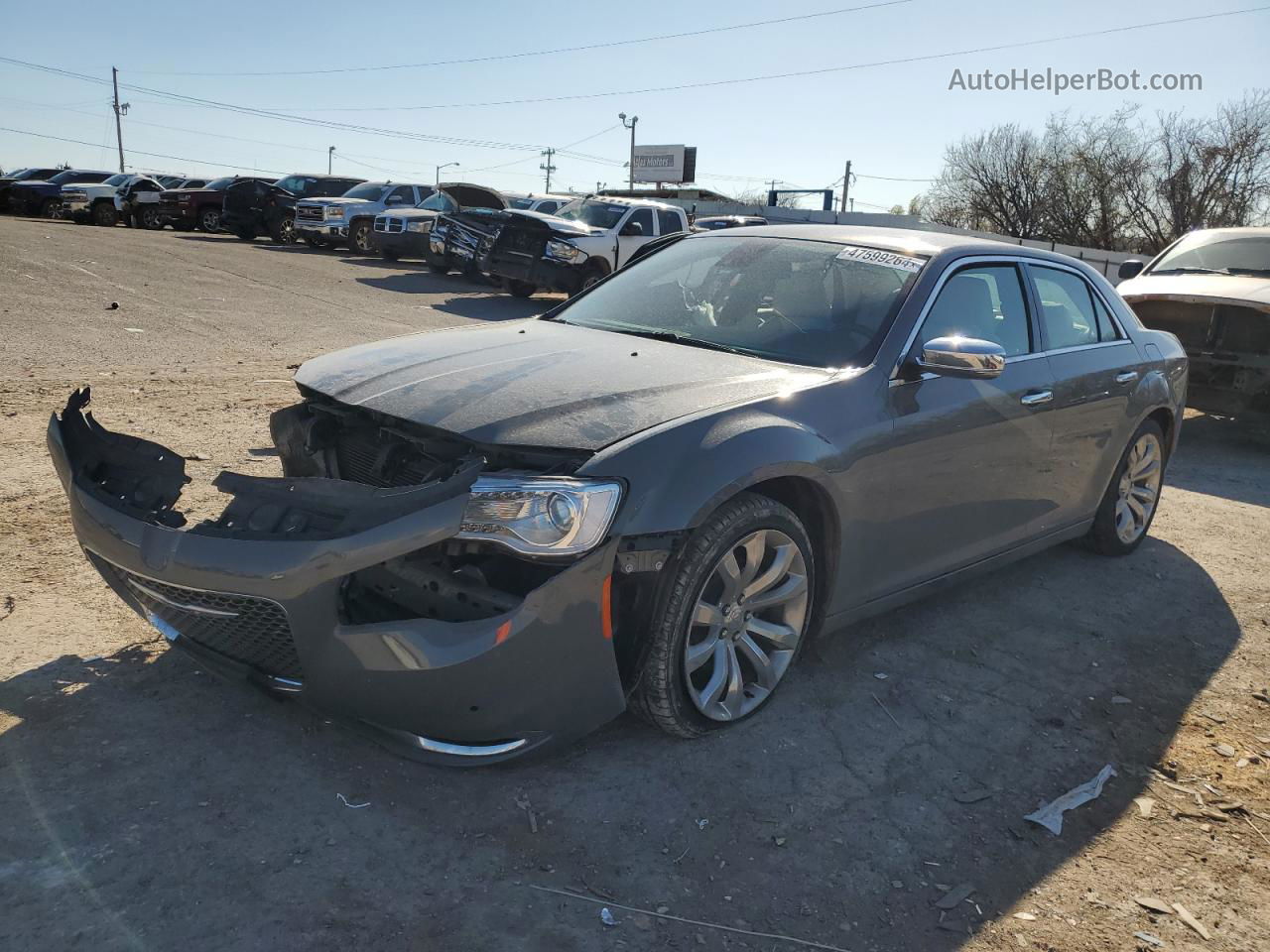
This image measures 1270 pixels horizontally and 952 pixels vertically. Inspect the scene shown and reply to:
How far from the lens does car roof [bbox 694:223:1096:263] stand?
4.25 m

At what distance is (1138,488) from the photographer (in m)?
5.67

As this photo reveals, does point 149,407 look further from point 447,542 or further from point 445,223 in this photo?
point 445,223

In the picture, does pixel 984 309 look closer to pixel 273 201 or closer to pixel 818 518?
pixel 818 518

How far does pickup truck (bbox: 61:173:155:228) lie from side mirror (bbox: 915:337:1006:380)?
32020 mm

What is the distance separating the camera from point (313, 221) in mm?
23609

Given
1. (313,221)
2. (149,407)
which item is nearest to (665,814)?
(149,407)

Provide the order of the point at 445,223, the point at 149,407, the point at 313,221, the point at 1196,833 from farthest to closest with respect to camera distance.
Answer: the point at 313,221
the point at 445,223
the point at 149,407
the point at 1196,833

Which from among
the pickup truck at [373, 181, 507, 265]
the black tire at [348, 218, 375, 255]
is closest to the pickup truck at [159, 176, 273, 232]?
the black tire at [348, 218, 375, 255]

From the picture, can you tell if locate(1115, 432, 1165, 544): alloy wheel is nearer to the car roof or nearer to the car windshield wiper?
the car roof

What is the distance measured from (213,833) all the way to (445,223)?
51.8 feet

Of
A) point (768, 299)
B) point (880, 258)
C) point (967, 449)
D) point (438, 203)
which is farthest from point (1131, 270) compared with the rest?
point (438, 203)

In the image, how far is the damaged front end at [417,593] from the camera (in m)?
2.64

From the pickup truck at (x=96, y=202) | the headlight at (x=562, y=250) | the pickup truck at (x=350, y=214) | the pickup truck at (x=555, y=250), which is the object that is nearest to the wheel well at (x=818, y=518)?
the pickup truck at (x=555, y=250)

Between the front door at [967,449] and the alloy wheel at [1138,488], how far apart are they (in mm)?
1079
